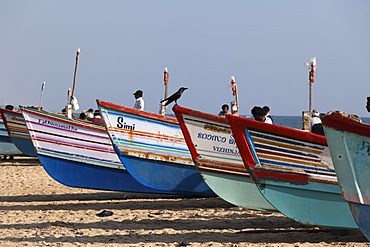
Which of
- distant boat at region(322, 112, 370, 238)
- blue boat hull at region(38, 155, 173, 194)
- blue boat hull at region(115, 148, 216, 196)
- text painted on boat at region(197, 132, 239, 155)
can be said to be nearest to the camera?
distant boat at region(322, 112, 370, 238)

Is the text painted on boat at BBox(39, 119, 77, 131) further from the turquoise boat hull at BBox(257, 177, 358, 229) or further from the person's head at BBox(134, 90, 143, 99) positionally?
the turquoise boat hull at BBox(257, 177, 358, 229)

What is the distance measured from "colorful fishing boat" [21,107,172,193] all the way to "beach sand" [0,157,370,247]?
35 centimetres

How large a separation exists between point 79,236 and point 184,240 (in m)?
1.25

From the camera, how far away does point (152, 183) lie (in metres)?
11.9

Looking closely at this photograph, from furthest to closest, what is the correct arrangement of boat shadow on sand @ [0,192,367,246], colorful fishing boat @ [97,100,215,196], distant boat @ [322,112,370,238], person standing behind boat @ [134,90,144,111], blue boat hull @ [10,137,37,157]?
1. blue boat hull @ [10,137,37,157]
2. person standing behind boat @ [134,90,144,111]
3. colorful fishing boat @ [97,100,215,196]
4. boat shadow on sand @ [0,192,367,246]
5. distant boat @ [322,112,370,238]

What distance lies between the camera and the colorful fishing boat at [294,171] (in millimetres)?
8445

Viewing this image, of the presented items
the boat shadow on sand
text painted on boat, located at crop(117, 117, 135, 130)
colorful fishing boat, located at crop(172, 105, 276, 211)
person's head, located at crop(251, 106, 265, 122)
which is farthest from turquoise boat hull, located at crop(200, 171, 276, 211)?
text painted on boat, located at crop(117, 117, 135, 130)

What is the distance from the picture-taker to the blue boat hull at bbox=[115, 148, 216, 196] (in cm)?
1182

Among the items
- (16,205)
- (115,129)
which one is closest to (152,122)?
(115,129)

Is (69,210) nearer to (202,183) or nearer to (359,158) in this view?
(202,183)

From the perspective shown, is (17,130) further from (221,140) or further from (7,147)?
(221,140)

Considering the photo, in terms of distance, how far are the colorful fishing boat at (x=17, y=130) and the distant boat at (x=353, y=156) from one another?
553 inches

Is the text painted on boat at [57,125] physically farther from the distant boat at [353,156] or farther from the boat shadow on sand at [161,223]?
the distant boat at [353,156]

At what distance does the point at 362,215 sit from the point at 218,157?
3581mm
